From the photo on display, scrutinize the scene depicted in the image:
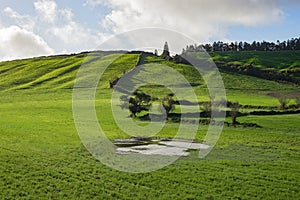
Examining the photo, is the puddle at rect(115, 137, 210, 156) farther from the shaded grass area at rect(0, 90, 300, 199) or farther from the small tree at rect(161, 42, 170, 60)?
the small tree at rect(161, 42, 170, 60)

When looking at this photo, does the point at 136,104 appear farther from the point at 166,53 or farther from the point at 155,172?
the point at 166,53

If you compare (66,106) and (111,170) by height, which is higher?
(66,106)

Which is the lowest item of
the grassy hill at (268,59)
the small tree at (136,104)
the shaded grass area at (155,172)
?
the shaded grass area at (155,172)

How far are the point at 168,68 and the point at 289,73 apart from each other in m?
41.3

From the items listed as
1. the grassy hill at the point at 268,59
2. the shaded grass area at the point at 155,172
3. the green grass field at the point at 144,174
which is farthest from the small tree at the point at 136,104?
the grassy hill at the point at 268,59

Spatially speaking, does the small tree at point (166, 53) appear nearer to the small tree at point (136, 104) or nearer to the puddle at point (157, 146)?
the small tree at point (136, 104)

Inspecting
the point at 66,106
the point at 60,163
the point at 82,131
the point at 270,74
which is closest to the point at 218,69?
the point at 270,74

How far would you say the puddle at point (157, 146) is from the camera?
3212cm

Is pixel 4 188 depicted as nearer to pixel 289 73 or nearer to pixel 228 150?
pixel 228 150

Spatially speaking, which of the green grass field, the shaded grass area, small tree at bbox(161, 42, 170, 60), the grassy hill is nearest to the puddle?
the shaded grass area

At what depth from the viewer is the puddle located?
32.1 metres

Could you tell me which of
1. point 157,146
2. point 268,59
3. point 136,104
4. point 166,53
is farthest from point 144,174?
point 268,59

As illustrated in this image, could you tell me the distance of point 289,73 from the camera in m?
121

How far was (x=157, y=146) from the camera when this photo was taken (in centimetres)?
3531
